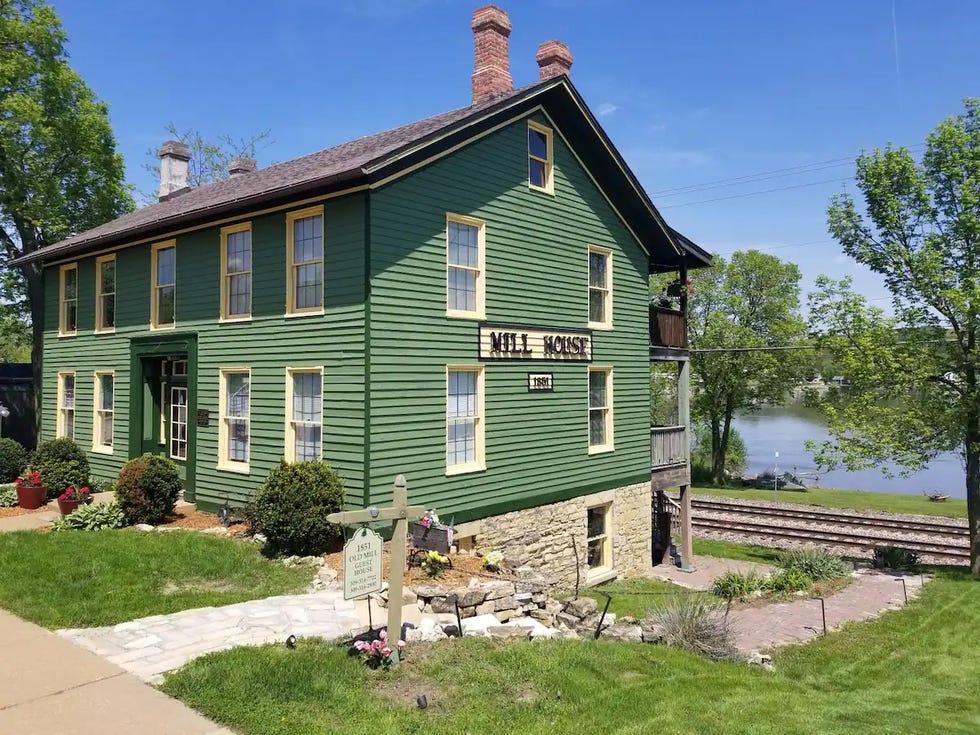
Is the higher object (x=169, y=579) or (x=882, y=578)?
(x=169, y=579)

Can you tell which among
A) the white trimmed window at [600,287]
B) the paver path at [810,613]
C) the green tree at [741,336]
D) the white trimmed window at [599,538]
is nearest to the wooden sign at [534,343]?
the white trimmed window at [600,287]

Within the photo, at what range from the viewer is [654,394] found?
48.7 metres

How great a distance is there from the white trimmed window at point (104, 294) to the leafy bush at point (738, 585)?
1600 cm

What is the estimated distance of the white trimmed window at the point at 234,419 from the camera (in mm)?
14320

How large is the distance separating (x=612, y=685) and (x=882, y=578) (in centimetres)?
1392

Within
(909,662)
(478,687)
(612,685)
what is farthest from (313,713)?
(909,662)

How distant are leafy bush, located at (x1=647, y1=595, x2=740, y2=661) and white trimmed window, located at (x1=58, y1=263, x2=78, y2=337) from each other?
1731 cm

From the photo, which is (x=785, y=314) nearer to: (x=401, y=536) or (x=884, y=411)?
(x=884, y=411)

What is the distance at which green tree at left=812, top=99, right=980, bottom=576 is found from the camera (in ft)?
61.3

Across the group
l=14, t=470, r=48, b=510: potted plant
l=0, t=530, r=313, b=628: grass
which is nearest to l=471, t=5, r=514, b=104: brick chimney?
l=0, t=530, r=313, b=628: grass

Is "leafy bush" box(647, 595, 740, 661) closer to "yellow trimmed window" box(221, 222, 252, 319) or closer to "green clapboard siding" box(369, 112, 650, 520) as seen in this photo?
"green clapboard siding" box(369, 112, 650, 520)

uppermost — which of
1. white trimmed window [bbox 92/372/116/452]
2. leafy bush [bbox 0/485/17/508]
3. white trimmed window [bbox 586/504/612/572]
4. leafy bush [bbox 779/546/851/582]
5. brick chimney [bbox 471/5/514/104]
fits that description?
brick chimney [bbox 471/5/514/104]

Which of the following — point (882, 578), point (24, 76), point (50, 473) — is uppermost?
point (24, 76)

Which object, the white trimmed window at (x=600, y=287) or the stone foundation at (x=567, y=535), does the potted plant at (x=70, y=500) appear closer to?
the stone foundation at (x=567, y=535)
